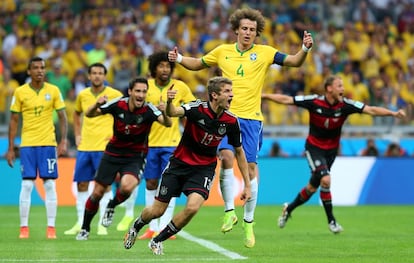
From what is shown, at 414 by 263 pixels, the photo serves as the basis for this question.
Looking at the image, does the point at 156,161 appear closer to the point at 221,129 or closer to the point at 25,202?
the point at 25,202

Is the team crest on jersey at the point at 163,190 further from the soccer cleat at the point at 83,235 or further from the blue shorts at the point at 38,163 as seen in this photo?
the blue shorts at the point at 38,163

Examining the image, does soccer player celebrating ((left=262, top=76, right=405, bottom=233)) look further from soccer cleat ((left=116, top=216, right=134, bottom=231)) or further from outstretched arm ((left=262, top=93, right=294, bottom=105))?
soccer cleat ((left=116, top=216, right=134, bottom=231))

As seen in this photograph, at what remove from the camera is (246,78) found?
12938 millimetres

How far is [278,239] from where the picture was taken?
14.3 m

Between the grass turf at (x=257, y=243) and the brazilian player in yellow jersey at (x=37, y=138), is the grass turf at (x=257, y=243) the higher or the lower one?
the lower one

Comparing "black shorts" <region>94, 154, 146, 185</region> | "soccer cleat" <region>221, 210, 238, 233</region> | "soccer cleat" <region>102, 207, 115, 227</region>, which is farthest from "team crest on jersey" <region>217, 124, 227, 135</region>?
"soccer cleat" <region>102, 207, 115, 227</region>

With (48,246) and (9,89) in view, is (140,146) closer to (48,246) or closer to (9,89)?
(48,246)

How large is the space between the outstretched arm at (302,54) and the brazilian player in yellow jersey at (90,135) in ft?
12.3

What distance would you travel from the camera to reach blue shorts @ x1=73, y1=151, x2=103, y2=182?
15742 mm

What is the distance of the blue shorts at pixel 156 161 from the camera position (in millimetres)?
14977

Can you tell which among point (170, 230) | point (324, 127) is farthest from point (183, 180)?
point (324, 127)

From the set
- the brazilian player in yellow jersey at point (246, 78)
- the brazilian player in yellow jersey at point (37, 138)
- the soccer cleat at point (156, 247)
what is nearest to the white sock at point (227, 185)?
the brazilian player in yellow jersey at point (246, 78)

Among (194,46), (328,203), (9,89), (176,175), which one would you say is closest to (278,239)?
(328,203)

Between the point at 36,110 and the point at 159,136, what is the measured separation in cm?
183
